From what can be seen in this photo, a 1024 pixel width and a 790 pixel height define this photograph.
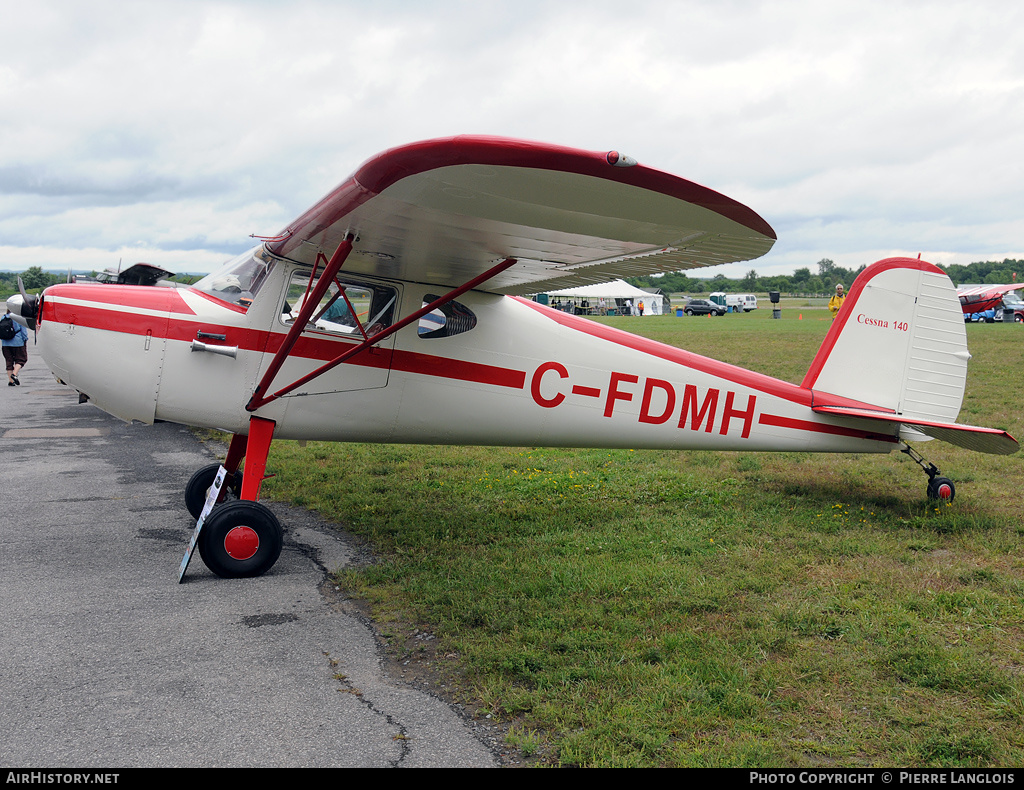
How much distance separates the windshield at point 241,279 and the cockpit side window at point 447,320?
49.9 inches

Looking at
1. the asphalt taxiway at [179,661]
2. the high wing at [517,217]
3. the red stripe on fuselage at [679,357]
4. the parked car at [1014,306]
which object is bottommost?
the asphalt taxiway at [179,661]

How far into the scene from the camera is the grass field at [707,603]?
3.17 meters

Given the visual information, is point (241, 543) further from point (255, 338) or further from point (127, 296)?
point (127, 296)

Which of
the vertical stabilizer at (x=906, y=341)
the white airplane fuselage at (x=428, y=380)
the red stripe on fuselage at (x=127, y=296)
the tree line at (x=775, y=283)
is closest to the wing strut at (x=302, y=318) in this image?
the white airplane fuselage at (x=428, y=380)

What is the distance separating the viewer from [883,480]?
7.90 m

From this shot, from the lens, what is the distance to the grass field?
125 inches

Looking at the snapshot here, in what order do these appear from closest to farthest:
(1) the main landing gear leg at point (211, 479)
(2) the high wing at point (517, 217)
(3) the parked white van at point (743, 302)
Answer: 1. (2) the high wing at point (517, 217)
2. (1) the main landing gear leg at point (211, 479)
3. (3) the parked white van at point (743, 302)

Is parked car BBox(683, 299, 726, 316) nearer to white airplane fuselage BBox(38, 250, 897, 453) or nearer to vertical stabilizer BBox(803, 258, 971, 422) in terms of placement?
vertical stabilizer BBox(803, 258, 971, 422)

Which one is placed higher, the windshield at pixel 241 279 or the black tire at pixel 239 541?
the windshield at pixel 241 279

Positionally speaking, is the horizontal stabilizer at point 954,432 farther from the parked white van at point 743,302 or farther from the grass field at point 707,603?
the parked white van at point 743,302

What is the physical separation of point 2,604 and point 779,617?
4.72 meters
